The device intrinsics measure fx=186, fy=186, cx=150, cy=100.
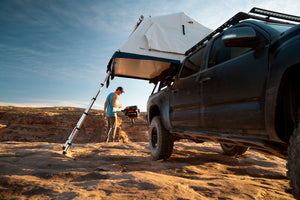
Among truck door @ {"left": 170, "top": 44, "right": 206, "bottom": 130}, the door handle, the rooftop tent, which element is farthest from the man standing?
the door handle

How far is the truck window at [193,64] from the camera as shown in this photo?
3028 mm

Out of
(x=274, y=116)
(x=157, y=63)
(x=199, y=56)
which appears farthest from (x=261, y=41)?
(x=157, y=63)

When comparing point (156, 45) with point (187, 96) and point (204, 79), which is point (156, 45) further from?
point (204, 79)

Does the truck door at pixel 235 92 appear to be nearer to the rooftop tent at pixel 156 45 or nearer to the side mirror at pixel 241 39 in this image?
the side mirror at pixel 241 39

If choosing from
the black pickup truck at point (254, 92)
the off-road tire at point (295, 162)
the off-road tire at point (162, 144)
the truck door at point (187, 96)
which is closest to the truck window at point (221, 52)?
the black pickup truck at point (254, 92)

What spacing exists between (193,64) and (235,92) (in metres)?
1.46

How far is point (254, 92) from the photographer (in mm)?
1693

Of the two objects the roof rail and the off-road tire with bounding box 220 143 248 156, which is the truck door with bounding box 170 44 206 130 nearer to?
the roof rail

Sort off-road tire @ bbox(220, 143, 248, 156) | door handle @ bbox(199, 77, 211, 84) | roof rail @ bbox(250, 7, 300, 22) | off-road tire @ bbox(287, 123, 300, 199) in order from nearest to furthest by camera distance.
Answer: off-road tire @ bbox(287, 123, 300, 199) < door handle @ bbox(199, 77, 211, 84) < roof rail @ bbox(250, 7, 300, 22) < off-road tire @ bbox(220, 143, 248, 156)

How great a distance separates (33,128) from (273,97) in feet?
65.2

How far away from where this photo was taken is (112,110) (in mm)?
6828

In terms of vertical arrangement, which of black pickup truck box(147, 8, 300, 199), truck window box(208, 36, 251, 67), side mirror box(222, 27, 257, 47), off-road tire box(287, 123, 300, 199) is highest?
truck window box(208, 36, 251, 67)

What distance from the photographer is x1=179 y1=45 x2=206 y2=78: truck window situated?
3.03 metres

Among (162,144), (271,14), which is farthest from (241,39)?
(162,144)
